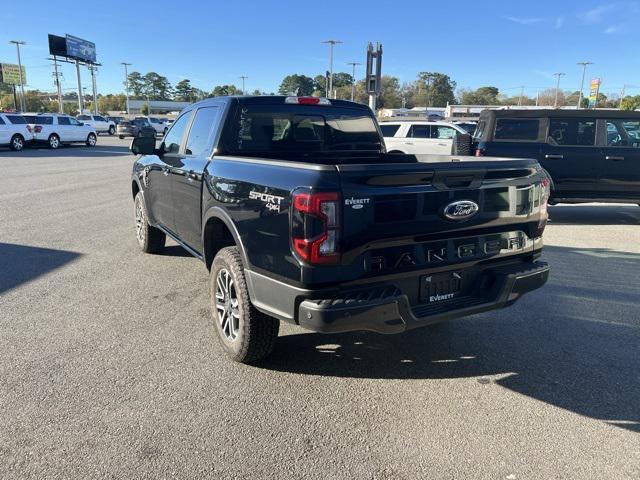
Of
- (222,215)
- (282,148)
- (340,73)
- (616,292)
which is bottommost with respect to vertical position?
(616,292)

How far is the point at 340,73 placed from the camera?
5113 inches

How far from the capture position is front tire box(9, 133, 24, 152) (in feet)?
78.7

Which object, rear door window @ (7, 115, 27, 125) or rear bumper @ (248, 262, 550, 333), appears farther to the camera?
rear door window @ (7, 115, 27, 125)

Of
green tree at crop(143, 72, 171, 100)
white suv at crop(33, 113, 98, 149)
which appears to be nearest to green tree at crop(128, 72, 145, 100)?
green tree at crop(143, 72, 171, 100)

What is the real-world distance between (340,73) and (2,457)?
13521 centimetres

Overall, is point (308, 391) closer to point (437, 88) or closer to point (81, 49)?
point (81, 49)

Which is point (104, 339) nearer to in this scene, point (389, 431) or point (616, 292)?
point (389, 431)

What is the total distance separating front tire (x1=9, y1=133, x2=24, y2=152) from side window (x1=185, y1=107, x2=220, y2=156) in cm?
2377

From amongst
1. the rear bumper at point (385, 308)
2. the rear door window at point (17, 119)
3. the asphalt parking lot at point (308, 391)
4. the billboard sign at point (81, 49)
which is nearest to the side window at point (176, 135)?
the asphalt parking lot at point (308, 391)

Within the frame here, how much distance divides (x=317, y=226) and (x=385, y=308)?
621 millimetres

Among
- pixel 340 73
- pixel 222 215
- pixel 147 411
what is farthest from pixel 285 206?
pixel 340 73

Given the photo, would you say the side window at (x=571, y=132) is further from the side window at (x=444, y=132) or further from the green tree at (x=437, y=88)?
the green tree at (x=437, y=88)

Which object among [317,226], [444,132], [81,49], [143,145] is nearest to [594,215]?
[444,132]

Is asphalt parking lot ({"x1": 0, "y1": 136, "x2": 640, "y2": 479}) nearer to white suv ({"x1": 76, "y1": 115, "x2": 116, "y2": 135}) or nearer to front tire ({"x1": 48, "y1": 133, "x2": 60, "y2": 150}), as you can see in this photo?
front tire ({"x1": 48, "y1": 133, "x2": 60, "y2": 150})
